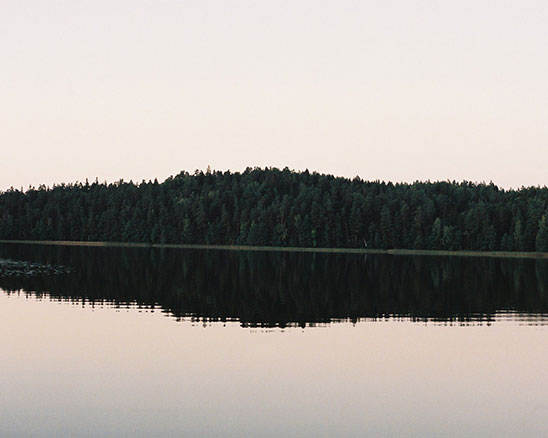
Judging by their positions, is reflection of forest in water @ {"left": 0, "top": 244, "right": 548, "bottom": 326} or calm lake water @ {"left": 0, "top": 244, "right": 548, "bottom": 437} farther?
reflection of forest in water @ {"left": 0, "top": 244, "right": 548, "bottom": 326}

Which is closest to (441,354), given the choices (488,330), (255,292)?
(488,330)

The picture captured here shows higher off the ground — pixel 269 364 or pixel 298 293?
pixel 298 293

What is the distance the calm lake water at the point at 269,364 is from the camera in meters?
25.0

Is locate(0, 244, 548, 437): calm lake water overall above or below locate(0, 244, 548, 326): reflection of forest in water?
below

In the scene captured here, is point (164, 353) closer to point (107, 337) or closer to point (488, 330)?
point (107, 337)

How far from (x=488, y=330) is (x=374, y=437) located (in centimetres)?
2634

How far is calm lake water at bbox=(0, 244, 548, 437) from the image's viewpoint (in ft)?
81.9

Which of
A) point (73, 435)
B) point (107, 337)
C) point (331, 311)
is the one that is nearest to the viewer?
point (73, 435)

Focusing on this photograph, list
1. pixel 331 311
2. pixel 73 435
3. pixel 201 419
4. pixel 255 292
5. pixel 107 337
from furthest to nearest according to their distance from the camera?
pixel 255 292
pixel 331 311
pixel 107 337
pixel 201 419
pixel 73 435

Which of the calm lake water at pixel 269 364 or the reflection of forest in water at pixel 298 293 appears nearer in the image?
the calm lake water at pixel 269 364

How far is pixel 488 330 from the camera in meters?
47.4

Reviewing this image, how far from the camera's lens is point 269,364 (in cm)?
3466

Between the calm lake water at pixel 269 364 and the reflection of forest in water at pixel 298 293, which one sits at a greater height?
the reflection of forest in water at pixel 298 293

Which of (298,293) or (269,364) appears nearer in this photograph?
(269,364)
